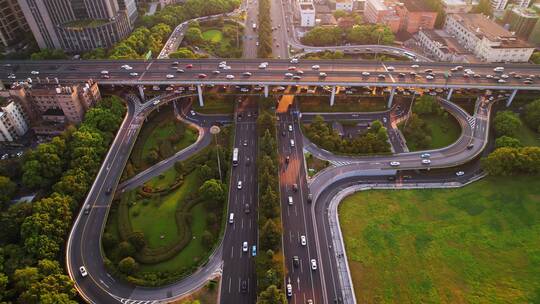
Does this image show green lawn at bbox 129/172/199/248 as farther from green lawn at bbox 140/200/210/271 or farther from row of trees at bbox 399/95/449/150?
row of trees at bbox 399/95/449/150

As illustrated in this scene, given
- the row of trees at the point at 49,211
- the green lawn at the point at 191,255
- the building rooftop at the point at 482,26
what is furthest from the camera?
the building rooftop at the point at 482,26

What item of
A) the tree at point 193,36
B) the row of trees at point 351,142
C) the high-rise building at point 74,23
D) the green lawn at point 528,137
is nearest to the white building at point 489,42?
the green lawn at point 528,137

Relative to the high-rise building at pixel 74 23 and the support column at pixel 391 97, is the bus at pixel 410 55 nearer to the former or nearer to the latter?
the support column at pixel 391 97

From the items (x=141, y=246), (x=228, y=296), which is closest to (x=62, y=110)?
(x=141, y=246)

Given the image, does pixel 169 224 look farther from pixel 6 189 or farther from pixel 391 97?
pixel 391 97

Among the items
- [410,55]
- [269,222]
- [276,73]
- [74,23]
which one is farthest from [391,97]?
[74,23]
